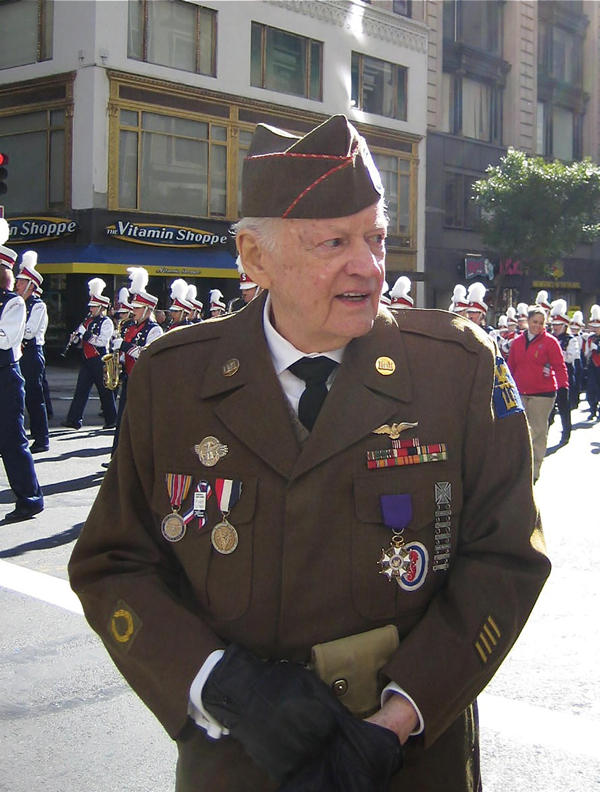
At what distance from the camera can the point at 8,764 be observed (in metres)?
3.79

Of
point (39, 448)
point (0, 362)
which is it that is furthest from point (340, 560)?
point (39, 448)

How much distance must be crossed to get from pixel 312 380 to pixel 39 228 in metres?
26.1

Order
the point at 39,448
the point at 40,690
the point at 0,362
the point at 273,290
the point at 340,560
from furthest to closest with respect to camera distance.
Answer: the point at 39,448 → the point at 0,362 → the point at 40,690 → the point at 273,290 → the point at 340,560

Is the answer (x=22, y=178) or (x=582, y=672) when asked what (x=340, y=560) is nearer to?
(x=582, y=672)

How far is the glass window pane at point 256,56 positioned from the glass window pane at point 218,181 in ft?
8.32

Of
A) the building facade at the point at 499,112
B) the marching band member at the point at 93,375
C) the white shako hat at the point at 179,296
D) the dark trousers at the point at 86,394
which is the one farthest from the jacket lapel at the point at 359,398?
the building facade at the point at 499,112

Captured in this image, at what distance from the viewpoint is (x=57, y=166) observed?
26.9 m

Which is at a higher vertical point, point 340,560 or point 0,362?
point 0,362

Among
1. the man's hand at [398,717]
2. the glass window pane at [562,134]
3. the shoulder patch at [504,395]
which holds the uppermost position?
the glass window pane at [562,134]

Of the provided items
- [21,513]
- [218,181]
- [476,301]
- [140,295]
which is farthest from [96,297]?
[218,181]

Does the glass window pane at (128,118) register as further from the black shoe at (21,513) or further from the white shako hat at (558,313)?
the black shoe at (21,513)

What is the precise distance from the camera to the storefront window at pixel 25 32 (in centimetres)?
2686

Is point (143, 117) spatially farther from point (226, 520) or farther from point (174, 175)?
point (226, 520)

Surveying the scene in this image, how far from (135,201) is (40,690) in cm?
2361
